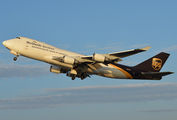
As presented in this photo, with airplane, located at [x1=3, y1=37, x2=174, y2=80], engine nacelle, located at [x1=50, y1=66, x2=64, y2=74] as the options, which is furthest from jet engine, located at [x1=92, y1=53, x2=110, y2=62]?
engine nacelle, located at [x1=50, y1=66, x2=64, y2=74]

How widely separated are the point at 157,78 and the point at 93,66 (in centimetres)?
1337

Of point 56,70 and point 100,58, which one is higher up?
point 100,58

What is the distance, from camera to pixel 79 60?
45844 mm

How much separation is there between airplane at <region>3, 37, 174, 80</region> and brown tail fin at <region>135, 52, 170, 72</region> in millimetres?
205

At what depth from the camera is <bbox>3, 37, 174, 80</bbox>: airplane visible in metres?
43.3

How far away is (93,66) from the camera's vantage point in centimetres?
4769

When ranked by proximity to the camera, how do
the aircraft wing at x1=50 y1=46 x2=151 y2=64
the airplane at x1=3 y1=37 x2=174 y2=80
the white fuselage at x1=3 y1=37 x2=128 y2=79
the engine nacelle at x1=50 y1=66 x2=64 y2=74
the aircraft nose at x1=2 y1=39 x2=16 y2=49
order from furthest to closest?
the engine nacelle at x1=50 y1=66 x2=64 y2=74
the aircraft nose at x1=2 y1=39 x2=16 y2=49
the white fuselage at x1=3 y1=37 x2=128 y2=79
the airplane at x1=3 y1=37 x2=174 y2=80
the aircraft wing at x1=50 y1=46 x2=151 y2=64

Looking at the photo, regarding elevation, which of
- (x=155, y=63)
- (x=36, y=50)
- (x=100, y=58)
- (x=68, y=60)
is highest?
(x=36, y=50)

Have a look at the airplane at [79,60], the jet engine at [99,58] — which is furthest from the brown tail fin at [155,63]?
the jet engine at [99,58]

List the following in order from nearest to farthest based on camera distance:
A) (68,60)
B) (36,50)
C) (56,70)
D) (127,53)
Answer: (127,53)
(68,60)
(36,50)
(56,70)

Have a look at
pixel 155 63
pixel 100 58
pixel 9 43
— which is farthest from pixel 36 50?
pixel 155 63

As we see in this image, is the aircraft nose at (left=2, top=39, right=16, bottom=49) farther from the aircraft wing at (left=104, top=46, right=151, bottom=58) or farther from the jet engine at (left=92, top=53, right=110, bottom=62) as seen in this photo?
the aircraft wing at (left=104, top=46, right=151, bottom=58)

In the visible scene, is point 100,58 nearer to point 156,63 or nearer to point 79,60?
point 79,60

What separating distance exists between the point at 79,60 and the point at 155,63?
57.4 ft
